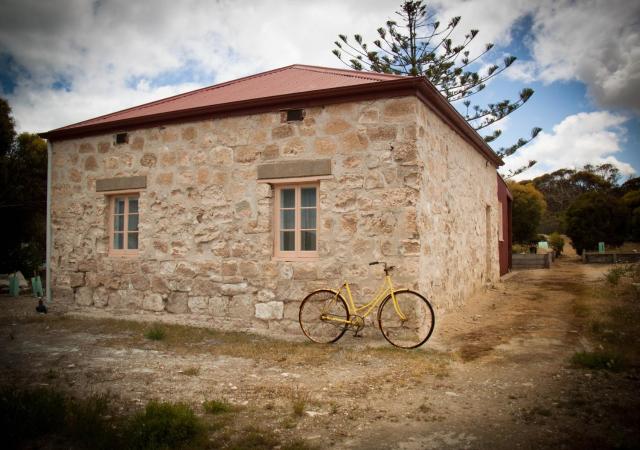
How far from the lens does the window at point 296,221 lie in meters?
6.70

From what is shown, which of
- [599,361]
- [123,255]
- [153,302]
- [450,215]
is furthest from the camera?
[123,255]

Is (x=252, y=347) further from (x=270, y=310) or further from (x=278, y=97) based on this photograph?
(x=278, y=97)

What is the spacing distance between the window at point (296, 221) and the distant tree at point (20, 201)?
31.8 ft

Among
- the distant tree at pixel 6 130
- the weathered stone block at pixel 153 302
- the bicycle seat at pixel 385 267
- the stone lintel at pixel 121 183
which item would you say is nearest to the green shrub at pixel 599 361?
the bicycle seat at pixel 385 267

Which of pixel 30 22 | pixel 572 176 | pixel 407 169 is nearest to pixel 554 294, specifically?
pixel 407 169

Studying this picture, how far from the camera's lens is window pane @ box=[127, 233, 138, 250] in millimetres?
8258

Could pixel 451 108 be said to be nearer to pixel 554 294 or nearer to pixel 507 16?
pixel 554 294

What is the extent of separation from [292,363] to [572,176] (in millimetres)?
38367

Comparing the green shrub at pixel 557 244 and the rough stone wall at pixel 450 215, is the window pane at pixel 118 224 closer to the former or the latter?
the rough stone wall at pixel 450 215

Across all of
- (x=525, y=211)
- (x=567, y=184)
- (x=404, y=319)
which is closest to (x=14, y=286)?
(x=404, y=319)

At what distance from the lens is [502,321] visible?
23.5 feet

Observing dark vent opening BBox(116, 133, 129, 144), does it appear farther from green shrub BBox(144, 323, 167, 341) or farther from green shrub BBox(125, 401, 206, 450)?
green shrub BBox(125, 401, 206, 450)

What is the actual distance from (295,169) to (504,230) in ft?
34.5

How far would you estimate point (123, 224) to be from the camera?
840 centimetres
